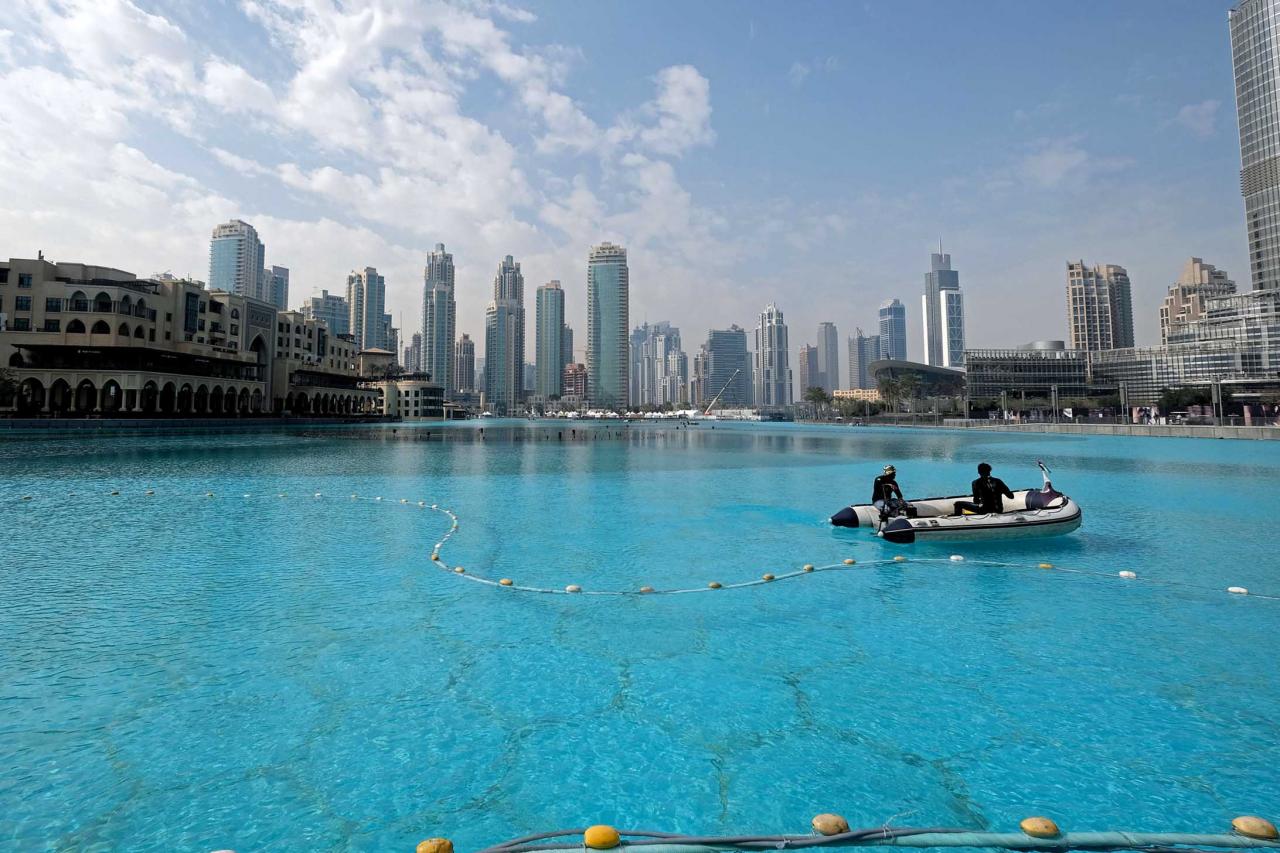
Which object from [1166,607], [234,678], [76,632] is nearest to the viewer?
[234,678]

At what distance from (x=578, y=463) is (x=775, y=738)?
36551 millimetres

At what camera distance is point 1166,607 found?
10828mm

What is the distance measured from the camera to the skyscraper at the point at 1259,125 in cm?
12912

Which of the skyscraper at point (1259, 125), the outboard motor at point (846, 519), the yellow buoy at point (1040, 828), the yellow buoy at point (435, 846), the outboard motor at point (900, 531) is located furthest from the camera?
the skyscraper at point (1259, 125)

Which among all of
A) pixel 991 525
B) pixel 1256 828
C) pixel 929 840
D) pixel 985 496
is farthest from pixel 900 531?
pixel 929 840

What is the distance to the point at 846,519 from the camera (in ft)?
59.4

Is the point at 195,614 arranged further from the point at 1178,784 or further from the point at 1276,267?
the point at 1276,267

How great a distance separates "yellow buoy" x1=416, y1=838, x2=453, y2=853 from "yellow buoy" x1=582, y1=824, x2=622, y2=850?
983 millimetres

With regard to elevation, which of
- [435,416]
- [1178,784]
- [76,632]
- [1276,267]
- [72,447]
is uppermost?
[1276,267]

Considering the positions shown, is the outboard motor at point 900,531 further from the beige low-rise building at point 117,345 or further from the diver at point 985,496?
the beige low-rise building at point 117,345

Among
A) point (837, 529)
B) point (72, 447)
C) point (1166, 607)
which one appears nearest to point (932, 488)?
point (837, 529)

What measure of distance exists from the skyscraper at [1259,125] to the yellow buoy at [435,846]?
7722 inches

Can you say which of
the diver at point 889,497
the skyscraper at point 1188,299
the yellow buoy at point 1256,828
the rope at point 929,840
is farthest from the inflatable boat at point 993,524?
the skyscraper at point 1188,299

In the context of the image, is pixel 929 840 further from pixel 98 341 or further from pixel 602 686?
pixel 98 341
